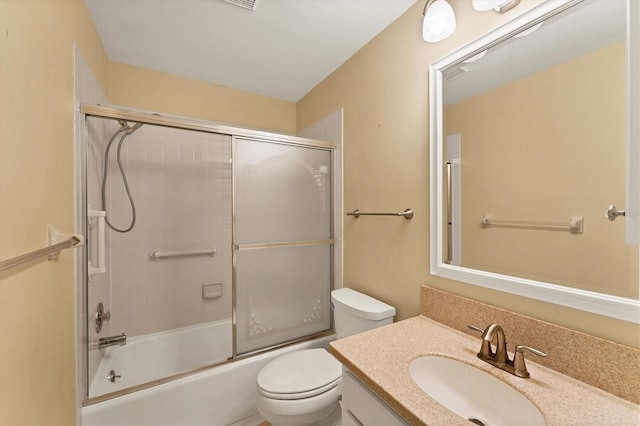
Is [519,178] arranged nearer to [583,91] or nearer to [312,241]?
[583,91]

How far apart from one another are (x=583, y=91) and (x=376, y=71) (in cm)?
107

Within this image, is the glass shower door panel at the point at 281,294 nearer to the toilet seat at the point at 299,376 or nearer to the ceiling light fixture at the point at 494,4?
the toilet seat at the point at 299,376

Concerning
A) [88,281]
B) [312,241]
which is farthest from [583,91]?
[88,281]

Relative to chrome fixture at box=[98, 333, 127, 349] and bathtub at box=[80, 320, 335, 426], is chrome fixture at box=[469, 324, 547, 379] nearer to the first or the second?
bathtub at box=[80, 320, 335, 426]

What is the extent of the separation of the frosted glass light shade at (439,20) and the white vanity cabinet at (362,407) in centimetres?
137

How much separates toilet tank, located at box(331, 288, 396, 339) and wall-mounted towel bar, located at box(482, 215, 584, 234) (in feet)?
2.27

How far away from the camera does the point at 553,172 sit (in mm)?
860

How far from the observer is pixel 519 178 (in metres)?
0.96

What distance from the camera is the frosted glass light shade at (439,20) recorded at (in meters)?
1.01

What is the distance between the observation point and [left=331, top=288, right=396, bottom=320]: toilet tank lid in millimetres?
1392

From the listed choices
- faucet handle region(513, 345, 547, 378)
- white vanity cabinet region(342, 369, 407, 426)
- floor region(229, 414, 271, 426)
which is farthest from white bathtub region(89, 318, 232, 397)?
faucet handle region(513, 345, 547, 378)

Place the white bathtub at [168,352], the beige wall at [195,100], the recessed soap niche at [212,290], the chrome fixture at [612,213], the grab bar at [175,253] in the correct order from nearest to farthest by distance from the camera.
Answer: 1. the chrome fixture at [612,213]
2. the white bathtub at [168,352]
3. the beige wall at [195,100]
4. the grab bar at [175,253]
5. the recessed soap niche at [212,290]

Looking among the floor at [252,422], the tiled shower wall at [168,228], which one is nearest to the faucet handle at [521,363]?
the floor at [252,422]

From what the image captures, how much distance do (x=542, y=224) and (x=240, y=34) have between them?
6.22 ft
